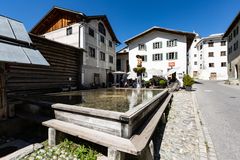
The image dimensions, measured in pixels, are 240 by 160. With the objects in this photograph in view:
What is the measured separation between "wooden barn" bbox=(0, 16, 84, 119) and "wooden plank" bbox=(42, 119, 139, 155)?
1824 millimetres

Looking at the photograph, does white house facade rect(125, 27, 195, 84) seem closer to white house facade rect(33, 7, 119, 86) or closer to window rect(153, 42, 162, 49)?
window rect(153, 42, 162, 49)

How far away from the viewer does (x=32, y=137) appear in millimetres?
4371

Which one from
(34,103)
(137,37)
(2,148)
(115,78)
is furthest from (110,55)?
(2,148)

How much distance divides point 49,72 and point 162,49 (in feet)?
64.6

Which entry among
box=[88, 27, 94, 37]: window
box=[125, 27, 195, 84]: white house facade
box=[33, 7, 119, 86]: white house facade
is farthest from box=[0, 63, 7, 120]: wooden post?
box=[125, 27, 195, 84]: white house facade

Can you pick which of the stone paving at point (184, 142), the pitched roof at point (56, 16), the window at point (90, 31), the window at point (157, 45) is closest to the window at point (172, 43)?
the window at point (157, 45)

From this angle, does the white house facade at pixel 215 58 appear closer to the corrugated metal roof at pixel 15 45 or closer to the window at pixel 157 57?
the window at pixel 157 57

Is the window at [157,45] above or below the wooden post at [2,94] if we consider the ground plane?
above

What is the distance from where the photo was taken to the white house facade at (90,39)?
16.2 meters

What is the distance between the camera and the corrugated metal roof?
11.2ft

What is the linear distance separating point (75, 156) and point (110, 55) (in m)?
20.9

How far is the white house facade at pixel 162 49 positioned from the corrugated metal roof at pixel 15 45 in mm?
17763

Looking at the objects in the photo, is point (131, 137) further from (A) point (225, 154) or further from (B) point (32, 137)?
(B) point (32, 137)

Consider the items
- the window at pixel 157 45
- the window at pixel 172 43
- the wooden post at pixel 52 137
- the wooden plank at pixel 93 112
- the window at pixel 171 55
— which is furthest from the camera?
the window at pixel 157 45
